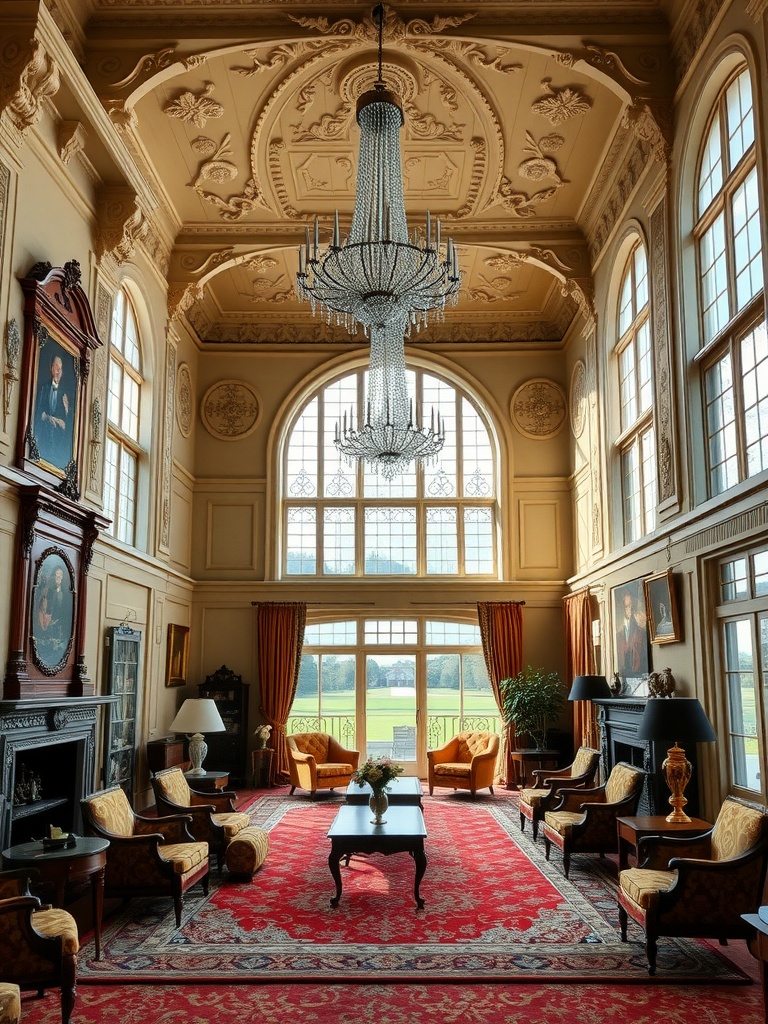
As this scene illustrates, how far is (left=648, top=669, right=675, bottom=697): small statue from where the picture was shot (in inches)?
313

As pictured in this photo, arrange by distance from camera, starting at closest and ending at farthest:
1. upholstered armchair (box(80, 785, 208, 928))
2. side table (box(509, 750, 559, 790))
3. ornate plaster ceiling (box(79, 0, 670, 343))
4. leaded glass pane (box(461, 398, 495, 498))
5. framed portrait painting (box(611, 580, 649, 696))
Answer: upholstered armchair (box(80, 785, 208, 928))
ornate plaster ceiling (box(79, 0, 670, 343))
framed portrait painting (box(611, 580, 649, 696))
side table (box(509, 750, 559, 790))
leaded glass pane (box(461, 398, 495, 498))

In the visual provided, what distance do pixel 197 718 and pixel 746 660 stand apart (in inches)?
211

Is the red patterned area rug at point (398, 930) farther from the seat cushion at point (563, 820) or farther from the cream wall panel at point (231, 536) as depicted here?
the cream wall panel at point (231, 536)

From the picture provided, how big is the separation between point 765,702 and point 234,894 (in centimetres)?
419

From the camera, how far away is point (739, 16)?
6.74 metres

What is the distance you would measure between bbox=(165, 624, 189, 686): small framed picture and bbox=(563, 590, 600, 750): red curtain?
211 inches

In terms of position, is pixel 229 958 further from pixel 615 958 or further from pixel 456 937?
pixel 615 958

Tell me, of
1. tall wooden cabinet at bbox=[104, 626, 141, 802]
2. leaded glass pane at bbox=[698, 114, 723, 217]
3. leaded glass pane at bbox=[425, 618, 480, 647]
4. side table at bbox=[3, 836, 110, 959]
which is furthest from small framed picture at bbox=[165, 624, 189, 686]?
leaded glass pane at bbox=[698, 114, 723, 217]

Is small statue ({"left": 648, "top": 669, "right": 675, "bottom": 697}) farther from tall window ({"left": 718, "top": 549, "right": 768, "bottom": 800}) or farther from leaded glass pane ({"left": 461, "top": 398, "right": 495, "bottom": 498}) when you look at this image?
leaded glass pane ({"left": 461, "top": 398, "right": 495, "bottom": 498})

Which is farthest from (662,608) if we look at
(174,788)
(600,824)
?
(174,788)

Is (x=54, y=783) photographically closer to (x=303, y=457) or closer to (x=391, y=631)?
(x=391, y=631)

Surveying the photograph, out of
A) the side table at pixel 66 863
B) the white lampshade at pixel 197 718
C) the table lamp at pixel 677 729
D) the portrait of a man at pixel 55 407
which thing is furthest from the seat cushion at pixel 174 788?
the table lamp at pixel 677 729

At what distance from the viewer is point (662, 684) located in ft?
26.3

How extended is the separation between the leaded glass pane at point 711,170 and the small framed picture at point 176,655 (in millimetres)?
8295
